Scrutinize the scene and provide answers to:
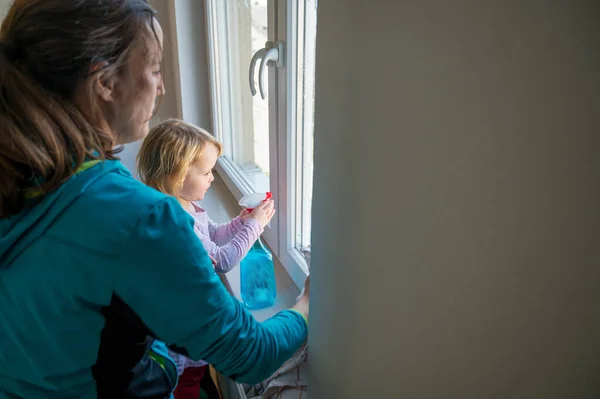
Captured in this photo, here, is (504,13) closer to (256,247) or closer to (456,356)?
(456,356)

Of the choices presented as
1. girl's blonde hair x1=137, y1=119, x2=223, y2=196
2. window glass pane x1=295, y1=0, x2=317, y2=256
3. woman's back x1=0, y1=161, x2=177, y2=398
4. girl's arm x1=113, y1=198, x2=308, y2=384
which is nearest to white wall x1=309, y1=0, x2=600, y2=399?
girl's arm x1=113, y1=198, x2=308, y2=384

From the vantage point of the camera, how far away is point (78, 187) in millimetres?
593

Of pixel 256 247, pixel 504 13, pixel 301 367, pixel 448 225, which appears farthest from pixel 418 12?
pixel 256 247

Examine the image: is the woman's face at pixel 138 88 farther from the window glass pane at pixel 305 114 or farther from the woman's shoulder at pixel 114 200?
the window glass pane at pixel 305 114

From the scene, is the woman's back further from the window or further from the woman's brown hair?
the window

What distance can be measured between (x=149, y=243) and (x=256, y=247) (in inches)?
32.8

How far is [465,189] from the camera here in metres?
0.42

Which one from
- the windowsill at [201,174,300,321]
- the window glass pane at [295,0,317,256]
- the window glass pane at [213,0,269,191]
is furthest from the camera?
the window glass pane at [213,0,269,191]

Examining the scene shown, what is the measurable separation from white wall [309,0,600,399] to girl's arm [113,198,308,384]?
0.17 meters

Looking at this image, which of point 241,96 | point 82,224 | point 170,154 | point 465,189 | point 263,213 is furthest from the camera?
point 241,96

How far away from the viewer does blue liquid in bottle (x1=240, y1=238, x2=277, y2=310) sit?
1185 mm

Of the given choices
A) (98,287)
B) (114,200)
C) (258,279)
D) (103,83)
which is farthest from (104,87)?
(258,279)

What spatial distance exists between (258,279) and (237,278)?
0.06 meters

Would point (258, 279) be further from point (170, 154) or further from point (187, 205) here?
point (170, 154)
